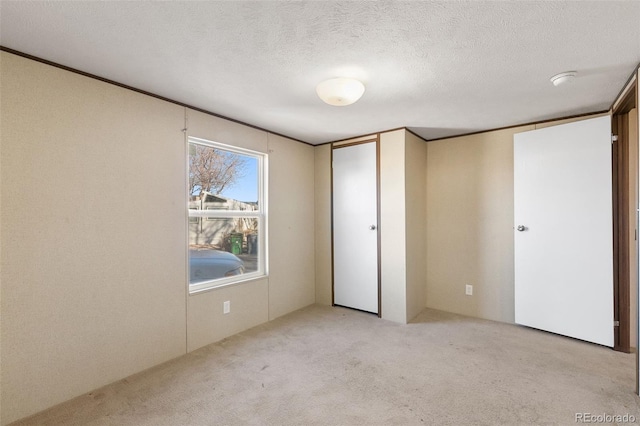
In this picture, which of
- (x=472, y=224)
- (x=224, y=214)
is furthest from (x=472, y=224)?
(x=224, y=214)

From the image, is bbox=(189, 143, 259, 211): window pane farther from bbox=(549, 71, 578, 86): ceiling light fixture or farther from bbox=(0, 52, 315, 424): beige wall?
bbox=(549, 71, 578, 86): ceiling light fixture

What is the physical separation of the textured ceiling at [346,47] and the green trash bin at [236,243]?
1353 millimetres

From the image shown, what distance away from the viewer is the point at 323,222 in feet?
13.7

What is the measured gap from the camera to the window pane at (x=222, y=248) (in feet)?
9.45

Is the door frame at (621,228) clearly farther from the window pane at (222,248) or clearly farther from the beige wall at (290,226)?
the window pane at (222,248)

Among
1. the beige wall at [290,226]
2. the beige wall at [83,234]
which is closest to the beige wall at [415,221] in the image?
the beige wall at [290,226]

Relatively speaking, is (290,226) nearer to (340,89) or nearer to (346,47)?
(340,89)

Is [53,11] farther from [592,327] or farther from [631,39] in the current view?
[592,327]

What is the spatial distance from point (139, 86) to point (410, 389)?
3027 millimetres

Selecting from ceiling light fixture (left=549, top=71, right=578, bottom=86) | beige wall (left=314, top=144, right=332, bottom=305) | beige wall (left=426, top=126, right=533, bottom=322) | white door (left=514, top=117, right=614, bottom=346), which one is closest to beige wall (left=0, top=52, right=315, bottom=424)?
beige wall (left=314, top=144, right=332, bottom=305)

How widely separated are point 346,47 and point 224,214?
6.66 feet

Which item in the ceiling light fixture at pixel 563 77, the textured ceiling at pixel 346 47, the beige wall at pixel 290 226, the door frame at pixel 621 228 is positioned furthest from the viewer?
the beige wall at pixel 290 226

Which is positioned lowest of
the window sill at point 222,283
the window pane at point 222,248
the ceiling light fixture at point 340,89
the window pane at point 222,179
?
the window sill at point 222,283

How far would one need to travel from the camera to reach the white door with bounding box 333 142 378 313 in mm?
3711
